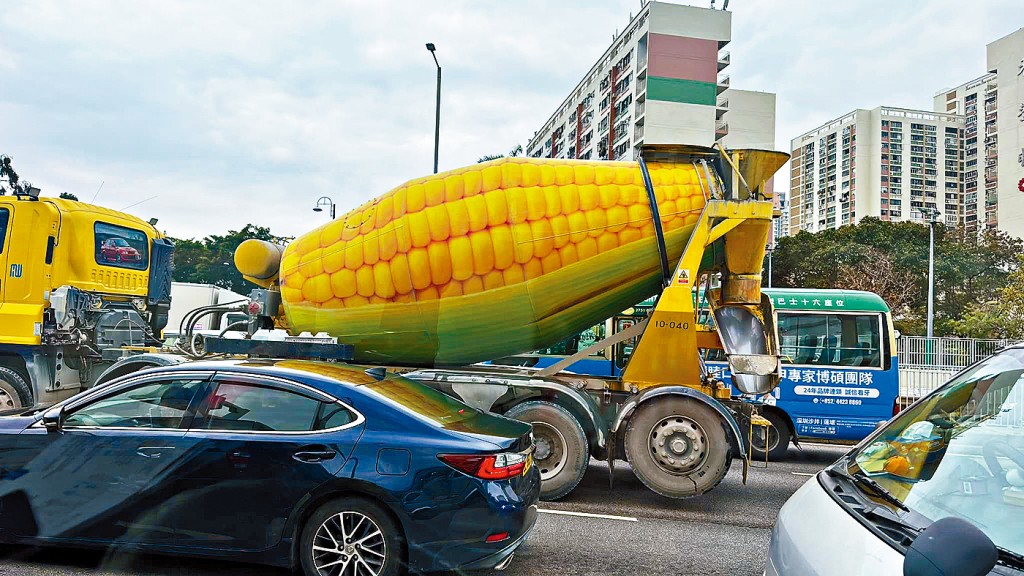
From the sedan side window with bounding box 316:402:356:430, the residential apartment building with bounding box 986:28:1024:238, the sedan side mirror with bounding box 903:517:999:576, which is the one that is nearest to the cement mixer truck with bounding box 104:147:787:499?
the sedan side window with bounding box 316:402:356:430

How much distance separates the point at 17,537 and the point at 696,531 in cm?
492

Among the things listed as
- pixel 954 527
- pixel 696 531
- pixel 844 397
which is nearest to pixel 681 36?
pixel 844 397

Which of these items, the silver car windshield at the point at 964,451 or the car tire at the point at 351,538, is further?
the car tire at the point at 351,538

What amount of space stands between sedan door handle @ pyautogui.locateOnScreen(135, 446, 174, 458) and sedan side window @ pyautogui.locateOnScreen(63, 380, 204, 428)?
16cm

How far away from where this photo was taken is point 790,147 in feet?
369

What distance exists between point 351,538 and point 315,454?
1.72ft

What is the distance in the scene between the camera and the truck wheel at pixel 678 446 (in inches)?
267

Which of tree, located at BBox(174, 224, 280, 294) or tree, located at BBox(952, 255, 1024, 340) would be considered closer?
tree, located at BBox(952, 255, 1024, 340)

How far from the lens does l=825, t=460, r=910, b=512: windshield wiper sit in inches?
94.0

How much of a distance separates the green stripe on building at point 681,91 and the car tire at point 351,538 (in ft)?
171

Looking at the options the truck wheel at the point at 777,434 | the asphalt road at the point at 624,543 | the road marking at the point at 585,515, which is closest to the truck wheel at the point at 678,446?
the asphalt road at the point at 624,543

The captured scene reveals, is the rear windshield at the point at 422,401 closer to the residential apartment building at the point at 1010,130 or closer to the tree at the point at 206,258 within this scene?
the tree at the point at 206,258

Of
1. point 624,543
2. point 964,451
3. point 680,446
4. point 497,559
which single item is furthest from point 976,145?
point 964,451

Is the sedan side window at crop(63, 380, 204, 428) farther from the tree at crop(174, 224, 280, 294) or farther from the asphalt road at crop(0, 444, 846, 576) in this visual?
the tree at crop(174, 224, 280, 294)
